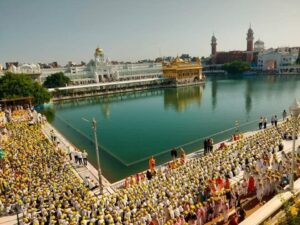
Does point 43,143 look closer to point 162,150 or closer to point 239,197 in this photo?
point 162,150

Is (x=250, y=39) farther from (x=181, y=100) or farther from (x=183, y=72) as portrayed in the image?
(x=181, y=100)

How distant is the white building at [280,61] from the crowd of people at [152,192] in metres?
87.3

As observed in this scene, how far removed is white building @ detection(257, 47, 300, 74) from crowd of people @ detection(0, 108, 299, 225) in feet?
286

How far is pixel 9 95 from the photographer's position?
37.5 metres

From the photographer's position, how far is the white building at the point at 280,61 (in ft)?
292

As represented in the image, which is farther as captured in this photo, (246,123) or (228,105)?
(228,105)

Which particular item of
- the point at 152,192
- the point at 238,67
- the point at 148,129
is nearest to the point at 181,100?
the point at 148,129

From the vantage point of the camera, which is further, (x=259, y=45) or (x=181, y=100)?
(x=259, y=45)

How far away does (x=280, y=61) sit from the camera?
92.9 m

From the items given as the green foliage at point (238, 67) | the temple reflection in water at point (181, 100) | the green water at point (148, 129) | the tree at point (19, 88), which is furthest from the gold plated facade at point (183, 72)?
the tree at point (19, 88)

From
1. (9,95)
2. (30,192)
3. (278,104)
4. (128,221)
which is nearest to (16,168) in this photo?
(30,192)

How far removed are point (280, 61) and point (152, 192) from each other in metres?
99.1

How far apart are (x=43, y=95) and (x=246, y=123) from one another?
32.0m

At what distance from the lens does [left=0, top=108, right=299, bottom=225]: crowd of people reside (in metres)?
8.23
